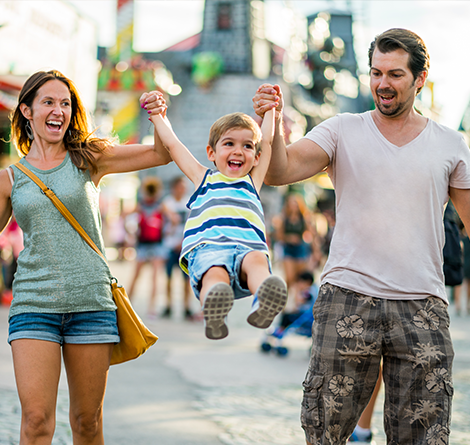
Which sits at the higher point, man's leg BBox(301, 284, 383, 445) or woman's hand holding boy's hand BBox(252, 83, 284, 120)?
woman's hand holding boy's hand BBox(252, 83, 284, 120)

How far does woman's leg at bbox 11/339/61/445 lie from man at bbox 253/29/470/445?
118cm

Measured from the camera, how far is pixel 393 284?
2939mm

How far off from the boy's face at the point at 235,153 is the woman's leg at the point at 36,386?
115cm

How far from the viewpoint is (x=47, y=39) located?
17.4m

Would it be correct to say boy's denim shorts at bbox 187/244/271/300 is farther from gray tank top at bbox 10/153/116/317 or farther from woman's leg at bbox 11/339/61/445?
woman's leg at bbox 11/339/61/445

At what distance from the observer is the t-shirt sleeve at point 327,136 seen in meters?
3.11

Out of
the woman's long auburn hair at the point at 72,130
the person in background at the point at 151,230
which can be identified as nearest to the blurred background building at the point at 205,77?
the person in background at the point at 151,230

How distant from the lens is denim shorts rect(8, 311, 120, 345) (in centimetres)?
287

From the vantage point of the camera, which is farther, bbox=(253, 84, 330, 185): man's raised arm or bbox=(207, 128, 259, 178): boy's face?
bbox=(253, 84, 330, 185): man's raised arm

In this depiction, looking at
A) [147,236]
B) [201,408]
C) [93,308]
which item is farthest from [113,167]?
[147,236]

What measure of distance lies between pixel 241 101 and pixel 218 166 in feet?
91.6

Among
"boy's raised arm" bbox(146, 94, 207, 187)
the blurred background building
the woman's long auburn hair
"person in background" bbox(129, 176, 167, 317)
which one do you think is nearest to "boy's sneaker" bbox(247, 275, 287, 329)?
"boy's raised arm" bbox(146, 94, 207, 187)

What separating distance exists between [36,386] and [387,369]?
1618 mm

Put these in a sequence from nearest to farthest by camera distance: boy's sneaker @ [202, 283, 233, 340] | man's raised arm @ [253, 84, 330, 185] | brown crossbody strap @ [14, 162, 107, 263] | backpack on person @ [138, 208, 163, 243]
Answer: boy's sneaker @ [202, 283, 233, 340] < brown crossbody strap @ [14, 162, 107, 263] < man's raised arm @ [253, 84, 330, 185] < backpack on person @ [138, 208, 163, 243]
